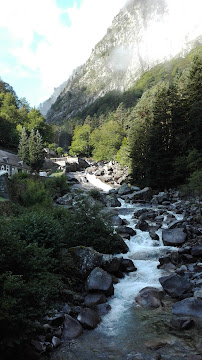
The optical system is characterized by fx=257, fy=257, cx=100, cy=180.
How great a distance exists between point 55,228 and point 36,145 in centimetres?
4113

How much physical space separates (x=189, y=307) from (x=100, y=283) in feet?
11.9

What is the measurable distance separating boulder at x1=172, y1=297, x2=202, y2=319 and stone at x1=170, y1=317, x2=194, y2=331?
684 mm

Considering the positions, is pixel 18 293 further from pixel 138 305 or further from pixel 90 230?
pixel 90 230

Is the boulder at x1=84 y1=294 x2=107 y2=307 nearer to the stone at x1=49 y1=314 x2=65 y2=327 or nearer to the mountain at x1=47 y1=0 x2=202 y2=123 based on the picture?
the stone at x1=49 y1=314 x2=65 y2=327

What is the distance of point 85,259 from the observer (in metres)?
12.2

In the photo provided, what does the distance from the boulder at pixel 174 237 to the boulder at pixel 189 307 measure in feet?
22.7

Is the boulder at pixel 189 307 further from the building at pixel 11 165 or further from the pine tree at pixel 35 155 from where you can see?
the pine tree at pixel 35 155

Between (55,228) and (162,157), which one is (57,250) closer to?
(55,228)

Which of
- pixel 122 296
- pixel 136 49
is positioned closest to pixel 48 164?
pixel 122 296

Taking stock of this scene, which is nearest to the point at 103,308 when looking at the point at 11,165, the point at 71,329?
the point at 71,329

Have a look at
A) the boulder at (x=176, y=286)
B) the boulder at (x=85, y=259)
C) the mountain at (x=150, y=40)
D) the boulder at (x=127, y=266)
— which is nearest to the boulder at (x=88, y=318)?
the boulder at (x=85, y=259)

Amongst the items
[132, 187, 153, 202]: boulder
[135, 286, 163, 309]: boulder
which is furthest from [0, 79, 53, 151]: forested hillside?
[135, 286, 163, 309]: boulder

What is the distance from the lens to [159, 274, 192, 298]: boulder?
10.6m

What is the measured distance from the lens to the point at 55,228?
1210cm
